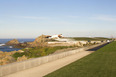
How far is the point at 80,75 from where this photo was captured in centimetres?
1072

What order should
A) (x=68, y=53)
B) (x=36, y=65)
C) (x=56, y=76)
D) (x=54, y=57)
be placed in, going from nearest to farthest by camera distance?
(x=56, y=76) < (x=36, y=65) < (x=54, y=57) < (x=68, y=53)

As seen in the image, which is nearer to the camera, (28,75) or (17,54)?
(28,75)

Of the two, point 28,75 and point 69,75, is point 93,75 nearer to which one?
point 69,75

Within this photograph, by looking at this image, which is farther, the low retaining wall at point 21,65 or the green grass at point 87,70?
the green grass at point 87,70

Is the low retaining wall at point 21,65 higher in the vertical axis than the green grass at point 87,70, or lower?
higher

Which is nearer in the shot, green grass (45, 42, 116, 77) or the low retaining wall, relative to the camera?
the low retaining wall

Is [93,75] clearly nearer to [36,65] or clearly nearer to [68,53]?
[36,65]

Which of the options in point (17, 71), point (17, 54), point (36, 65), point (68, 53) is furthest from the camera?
point (17, 54)

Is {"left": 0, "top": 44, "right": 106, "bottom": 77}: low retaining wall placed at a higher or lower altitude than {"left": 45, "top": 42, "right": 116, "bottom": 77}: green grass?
higher

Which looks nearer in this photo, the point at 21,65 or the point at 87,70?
the point at 21,65

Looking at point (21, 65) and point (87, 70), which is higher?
point (21, 65)

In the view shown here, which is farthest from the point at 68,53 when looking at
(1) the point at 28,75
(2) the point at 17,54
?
(2) the point at 17,54

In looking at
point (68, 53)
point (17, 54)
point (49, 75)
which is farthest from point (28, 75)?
point (17, 54)

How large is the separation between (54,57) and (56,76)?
28.1 ft
